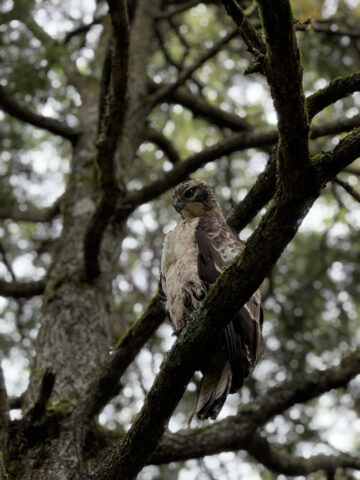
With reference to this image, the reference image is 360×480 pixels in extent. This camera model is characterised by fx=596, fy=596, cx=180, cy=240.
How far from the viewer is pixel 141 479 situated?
7.38 m

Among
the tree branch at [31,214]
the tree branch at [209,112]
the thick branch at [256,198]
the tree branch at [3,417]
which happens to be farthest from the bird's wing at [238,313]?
the tree branch at [209,112]

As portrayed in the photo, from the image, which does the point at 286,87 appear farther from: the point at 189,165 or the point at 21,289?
the point at 21,289

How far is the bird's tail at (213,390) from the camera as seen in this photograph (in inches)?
140

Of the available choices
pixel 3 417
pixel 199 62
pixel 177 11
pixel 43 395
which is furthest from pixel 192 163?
pixel 177 11

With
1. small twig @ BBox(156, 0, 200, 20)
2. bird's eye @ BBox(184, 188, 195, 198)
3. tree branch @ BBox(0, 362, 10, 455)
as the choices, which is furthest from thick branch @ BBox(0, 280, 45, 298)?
small twig @ BBox(156, 0, 200, 20)

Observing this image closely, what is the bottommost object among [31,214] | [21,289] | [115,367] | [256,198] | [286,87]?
[286,87]

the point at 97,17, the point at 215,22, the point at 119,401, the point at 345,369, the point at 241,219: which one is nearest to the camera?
the point at 241,219

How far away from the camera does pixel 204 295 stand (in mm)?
3873

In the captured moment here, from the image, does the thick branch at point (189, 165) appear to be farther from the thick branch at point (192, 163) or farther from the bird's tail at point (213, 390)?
the bird's tail at point (213, 390)

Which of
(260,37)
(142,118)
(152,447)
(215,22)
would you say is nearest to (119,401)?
(142,118)

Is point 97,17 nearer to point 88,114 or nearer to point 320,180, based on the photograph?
point 88,114

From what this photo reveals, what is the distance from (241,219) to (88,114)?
3.68 m

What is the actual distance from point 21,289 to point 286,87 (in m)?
3.71

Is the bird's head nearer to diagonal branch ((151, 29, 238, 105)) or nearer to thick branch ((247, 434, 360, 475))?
thick branch ((247, 434, 360, 475))
